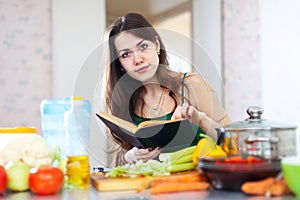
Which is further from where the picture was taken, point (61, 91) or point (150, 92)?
point (61, 91)

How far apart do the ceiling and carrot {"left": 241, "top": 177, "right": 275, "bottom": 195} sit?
2.07 metres

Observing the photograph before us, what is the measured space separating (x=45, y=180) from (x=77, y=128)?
0.86ft

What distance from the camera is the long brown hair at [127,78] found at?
1648 mm

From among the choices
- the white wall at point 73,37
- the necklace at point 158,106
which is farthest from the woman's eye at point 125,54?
the white wall at point 73,37

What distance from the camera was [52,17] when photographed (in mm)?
2637

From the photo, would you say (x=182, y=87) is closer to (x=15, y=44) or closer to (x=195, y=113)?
(x=195, y=113)

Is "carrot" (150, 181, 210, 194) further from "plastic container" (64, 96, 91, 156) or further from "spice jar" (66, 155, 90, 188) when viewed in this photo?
"plastic container" (64, 96, 91, 156)

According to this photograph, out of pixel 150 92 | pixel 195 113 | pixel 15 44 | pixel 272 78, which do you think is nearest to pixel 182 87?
pixel 150 92

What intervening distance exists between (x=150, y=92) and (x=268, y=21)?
121 cm

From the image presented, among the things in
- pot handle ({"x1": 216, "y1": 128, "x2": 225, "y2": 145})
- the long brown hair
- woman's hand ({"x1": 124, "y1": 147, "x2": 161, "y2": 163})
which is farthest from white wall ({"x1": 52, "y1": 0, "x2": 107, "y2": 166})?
pot handle ({"x1": 216, "y1": 128, "x2": 225, "y2": 145})

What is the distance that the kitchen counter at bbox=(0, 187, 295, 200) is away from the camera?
2.66ft

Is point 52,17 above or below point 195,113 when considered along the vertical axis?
above

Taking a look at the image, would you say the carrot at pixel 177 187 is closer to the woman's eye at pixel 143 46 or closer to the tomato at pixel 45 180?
the tomato at pixel 45 180

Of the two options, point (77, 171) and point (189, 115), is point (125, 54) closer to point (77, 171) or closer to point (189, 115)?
point (189, 115)
